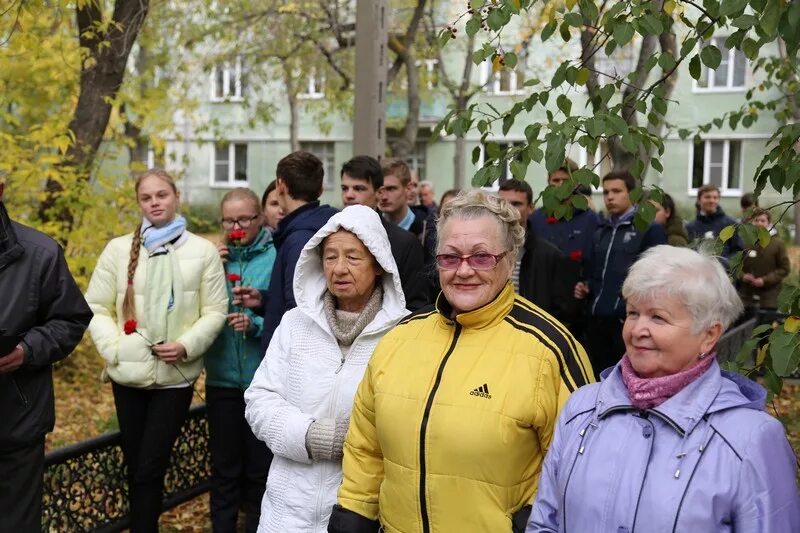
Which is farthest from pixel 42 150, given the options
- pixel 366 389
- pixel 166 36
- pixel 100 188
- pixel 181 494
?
pixel 166 36

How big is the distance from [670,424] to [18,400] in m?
2.93

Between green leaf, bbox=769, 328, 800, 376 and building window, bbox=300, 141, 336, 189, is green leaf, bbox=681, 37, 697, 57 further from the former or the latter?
building window, bbox=300, 141, 336, 189

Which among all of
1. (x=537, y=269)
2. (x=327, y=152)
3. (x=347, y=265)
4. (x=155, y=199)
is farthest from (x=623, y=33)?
(x=327, y=152)

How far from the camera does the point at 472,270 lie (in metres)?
2.95

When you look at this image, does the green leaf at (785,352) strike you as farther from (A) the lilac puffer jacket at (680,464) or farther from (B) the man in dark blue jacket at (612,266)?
(B) the man in dark blue jacket at (612,266)

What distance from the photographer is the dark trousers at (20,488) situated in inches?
159

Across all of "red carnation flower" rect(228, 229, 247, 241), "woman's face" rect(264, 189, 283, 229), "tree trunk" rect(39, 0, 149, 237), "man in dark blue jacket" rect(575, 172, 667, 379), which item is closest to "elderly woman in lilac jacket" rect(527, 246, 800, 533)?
"red carnation flower" rect(228, 229, 247, 241)

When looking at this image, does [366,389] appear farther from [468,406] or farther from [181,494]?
[181,494]

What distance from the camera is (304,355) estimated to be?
356 centimetres

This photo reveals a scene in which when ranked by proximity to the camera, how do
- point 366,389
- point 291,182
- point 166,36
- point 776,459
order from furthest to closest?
point 166,36
point 291,182
point 366,389
point 776,459

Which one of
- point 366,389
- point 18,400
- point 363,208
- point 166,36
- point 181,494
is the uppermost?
point 166,36

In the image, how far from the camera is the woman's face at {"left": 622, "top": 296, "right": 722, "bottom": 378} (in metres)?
2.40

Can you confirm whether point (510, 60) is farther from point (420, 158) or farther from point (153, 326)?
point (420, 158)

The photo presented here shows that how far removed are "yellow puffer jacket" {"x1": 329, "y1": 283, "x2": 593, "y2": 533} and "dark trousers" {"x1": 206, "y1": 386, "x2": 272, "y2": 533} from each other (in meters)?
2.11
